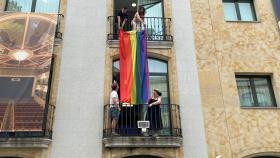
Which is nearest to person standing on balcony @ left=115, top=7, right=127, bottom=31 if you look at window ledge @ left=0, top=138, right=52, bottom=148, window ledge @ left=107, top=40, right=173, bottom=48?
window ledge @ left=107, top=40, right=173, bottom=48

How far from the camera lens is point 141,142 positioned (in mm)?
12242

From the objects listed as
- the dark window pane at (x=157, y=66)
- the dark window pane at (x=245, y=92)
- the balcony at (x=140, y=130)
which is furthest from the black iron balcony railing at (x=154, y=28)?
the dark window pane at (x=245, y=92)

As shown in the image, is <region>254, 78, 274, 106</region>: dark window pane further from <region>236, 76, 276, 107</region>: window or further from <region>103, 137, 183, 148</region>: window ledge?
<region>103, 137, 183, 148</region>: window ledge

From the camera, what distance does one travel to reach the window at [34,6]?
50.5 ft

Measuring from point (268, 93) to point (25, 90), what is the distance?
10148mm

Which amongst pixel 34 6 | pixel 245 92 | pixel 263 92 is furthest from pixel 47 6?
pixel 263 92

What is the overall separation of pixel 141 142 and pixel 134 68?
2.96 metres

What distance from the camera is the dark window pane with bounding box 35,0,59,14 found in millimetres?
15555

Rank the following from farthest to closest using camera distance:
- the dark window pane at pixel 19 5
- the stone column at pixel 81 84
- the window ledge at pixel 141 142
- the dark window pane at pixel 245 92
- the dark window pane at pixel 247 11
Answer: the dark window pane at pixel 247 11, the dark window pane at pixel 19 5, the dark window pane at pixel 245 92, the stone column at pixel 81 84, the window ledge at pixel 141 142

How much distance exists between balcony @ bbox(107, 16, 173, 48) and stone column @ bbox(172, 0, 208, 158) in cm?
37

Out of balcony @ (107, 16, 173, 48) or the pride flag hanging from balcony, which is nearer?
the pride flag hanging from balcony

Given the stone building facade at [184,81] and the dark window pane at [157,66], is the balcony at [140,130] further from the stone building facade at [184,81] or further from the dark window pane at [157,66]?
the dark window pane at [157,66]

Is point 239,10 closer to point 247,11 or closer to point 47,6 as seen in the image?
point 247,11

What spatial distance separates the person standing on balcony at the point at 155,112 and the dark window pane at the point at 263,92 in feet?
14.8
